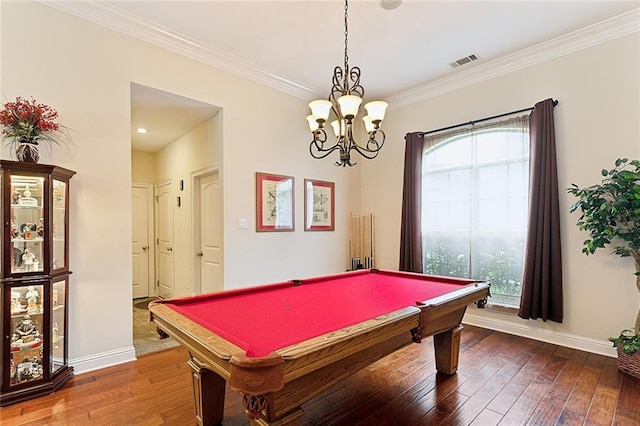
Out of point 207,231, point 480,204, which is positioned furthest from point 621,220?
point 207,231

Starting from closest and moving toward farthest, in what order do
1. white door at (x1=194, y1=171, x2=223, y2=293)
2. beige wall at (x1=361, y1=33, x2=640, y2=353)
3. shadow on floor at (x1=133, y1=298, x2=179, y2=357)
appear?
beige wall at (x1=361, y1=33, x2=640, y2=353) < shadow on floor at (x1=133, y1=298, x2=179, y2=357) < white door at (x1=194, y1=171, x2=223, y2=293)

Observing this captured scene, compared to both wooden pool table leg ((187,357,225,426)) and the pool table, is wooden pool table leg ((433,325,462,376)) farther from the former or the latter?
wooden pool table leg ((187,357,225,426))

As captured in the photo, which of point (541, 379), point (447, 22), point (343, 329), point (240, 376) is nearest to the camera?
point (240, 376)

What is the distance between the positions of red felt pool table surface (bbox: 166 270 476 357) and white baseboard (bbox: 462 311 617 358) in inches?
63.3

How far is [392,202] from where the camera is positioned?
4898 mm

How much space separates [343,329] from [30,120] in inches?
109

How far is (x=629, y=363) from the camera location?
8.72 ft

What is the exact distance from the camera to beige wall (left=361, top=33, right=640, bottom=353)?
301 centimetres

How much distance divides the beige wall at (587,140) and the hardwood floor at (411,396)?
44 centimetres

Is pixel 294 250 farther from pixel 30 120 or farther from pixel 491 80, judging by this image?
pixel 491 80

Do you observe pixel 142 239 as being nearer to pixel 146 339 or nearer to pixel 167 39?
pixel 146 339

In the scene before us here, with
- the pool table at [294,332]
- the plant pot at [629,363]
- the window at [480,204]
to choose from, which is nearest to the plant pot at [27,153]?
the pool table at [294,332]

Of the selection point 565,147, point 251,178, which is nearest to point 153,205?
point 251,178

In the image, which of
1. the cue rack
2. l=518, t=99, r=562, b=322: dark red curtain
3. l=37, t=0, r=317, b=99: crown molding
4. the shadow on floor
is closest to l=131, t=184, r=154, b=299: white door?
the shadow on floor
